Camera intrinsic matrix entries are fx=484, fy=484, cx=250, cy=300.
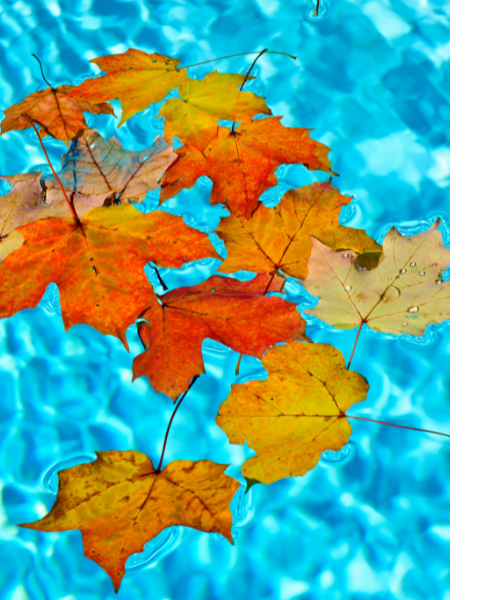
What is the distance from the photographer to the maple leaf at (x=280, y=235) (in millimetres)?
577

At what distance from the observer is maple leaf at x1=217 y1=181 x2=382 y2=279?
577mm

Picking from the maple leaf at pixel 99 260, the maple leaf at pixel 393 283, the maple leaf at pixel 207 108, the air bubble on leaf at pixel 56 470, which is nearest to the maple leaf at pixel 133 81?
the maple leaf at pixel 207 108

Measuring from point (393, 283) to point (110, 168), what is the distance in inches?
14.9

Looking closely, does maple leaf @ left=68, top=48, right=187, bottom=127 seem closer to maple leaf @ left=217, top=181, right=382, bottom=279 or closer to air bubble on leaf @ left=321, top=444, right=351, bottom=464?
maple leaf @ left=217, top=181, right=382, bottom=279

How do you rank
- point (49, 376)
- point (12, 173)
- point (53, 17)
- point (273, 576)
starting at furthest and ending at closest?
point (53, 17)
point (12, 173)
point (49, 376)
point (273, 576)

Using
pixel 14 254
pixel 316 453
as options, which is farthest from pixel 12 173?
pixel 316 453

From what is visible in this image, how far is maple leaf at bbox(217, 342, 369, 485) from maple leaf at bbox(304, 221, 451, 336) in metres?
0.07

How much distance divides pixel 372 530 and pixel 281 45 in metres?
0.70

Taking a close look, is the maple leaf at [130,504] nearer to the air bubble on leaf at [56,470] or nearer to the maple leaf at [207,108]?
the air bubble on leaf at [56,470]

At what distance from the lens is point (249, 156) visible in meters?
0.61

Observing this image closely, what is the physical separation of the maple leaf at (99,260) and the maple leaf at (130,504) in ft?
0.48

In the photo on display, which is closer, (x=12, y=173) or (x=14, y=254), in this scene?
(x=14, y=254)

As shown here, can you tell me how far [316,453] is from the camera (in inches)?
19.4
